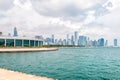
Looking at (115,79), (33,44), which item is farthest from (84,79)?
(33,44)

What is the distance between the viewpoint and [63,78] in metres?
28.5

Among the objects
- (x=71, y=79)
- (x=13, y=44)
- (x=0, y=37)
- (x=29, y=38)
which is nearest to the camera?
(x=71, y=79)

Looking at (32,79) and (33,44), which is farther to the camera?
(33,44)

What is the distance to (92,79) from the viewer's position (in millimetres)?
28688

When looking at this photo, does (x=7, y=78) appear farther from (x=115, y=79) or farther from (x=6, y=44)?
(x=6, y=44)

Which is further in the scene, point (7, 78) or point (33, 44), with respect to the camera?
point (33, 44)

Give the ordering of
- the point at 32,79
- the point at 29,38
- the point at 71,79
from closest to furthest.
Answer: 1. the point at 32,79
2. the point at 71,79
3. the point at 29,38

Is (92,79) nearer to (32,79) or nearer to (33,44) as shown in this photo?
(32,79)

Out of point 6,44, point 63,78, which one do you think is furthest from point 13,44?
point 63,78

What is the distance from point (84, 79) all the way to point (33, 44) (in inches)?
6102

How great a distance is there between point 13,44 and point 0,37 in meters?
13.4

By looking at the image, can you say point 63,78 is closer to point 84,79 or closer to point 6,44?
point 84,79

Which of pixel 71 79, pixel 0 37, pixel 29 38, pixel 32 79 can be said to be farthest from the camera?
pixel 29 38

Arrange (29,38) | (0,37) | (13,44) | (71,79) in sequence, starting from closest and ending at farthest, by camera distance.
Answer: (71,79)
(0,37)
(13,44)
(29,38)
